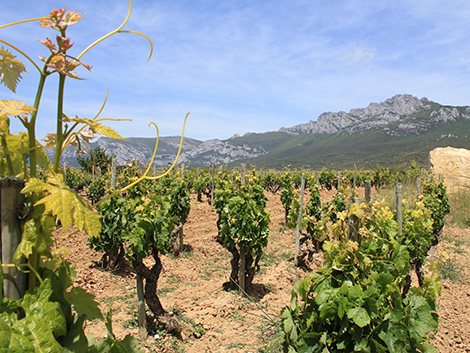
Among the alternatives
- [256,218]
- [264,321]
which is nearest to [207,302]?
[264,321]

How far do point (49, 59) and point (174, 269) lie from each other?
273 inches

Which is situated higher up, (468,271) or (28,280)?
(28,280)

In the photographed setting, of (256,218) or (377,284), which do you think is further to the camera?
(256,218)

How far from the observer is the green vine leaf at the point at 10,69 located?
1016 millimetres

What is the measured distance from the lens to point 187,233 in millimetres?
10609

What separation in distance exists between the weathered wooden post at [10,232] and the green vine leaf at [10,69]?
13.9 inches

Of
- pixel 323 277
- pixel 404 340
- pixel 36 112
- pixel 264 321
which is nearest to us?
pixel 36 112

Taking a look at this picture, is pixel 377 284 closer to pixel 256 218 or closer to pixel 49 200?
pixel 49 200

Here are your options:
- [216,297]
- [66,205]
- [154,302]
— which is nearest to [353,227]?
[66,205]

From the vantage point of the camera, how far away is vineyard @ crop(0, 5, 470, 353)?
3.17 feet

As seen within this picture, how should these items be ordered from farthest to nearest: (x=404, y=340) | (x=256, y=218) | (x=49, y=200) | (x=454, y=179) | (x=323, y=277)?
(x=454, y=179) → (x=256, y=218) → (x=323, y=277) → (x=404, y=340) → (x=49, y=200)

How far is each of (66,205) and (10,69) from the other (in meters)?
0.55

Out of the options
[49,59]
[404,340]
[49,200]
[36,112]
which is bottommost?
[404,340]

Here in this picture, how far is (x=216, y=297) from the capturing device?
5.68m
